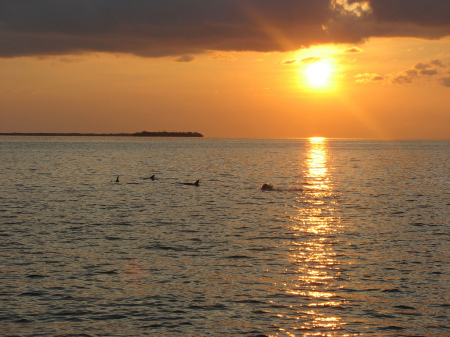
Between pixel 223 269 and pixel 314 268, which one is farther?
pixel 314 268

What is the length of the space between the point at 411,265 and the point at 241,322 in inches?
410

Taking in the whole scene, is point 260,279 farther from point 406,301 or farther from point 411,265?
point 411,265

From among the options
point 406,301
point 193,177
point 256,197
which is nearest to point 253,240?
point 406,301

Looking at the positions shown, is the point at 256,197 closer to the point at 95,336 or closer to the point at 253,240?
→ the point at 253,240

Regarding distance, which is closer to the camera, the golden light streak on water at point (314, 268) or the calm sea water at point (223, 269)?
the calm sea water at point (223, 269)

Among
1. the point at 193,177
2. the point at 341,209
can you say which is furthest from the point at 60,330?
the point at 193,177

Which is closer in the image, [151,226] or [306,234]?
[306,234]

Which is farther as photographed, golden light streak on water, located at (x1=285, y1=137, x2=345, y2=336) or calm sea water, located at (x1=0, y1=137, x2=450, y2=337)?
golden light streak on water, located at (x1=285, y1=137, x2=345, y2=336)

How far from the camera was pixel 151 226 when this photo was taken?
34594 mm

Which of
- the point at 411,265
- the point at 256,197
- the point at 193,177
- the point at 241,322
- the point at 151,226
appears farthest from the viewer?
the point at 193,177

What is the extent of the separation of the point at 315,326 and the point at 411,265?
9245 mm

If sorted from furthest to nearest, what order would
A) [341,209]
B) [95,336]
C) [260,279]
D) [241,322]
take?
1. [341,209]
2. [260,279]
3. [241,322]
4. [95,336]

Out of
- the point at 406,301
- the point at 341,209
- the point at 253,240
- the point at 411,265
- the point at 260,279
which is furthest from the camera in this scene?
the point at 341,209

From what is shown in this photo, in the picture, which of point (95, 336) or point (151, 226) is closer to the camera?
point (95, 336)
